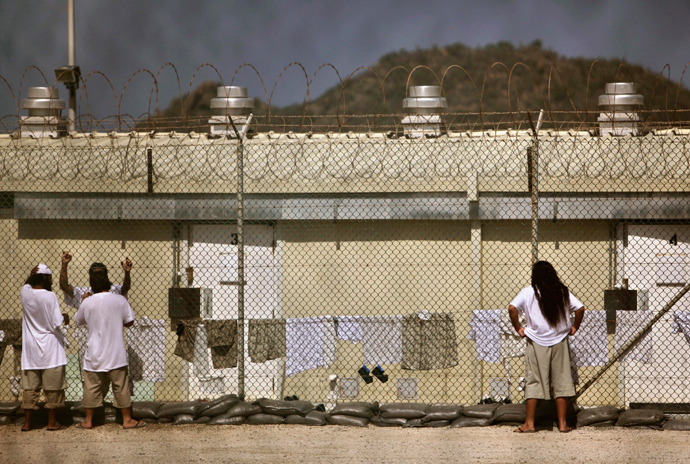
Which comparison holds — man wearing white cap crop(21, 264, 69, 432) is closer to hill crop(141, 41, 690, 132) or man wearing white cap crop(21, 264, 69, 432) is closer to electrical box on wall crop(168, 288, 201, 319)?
electrical box on wall crop(168, 288, 201, 319)

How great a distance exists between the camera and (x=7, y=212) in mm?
9070

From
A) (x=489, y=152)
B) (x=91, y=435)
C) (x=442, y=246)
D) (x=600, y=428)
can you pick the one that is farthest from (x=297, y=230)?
(x=600, y=428)

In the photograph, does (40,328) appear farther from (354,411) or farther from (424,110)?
(424,110)

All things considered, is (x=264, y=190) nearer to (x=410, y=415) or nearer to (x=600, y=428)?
(x=410, y=415)

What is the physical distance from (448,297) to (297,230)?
219 centimetres

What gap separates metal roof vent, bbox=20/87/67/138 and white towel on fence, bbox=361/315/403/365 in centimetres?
579

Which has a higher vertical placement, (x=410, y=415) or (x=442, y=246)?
(x=442, y=246)

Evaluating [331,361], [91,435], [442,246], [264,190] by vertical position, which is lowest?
[91,435]

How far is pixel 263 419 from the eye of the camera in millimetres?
6832

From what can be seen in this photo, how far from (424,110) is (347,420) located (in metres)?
4.93

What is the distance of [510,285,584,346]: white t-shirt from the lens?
627 cm

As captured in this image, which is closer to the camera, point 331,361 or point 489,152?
point 331,361

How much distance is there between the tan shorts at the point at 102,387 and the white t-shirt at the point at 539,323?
12.6 ft

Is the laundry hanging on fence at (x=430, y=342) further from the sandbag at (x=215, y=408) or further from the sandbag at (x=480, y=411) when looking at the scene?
the sandbag at (x=215, y=408)
